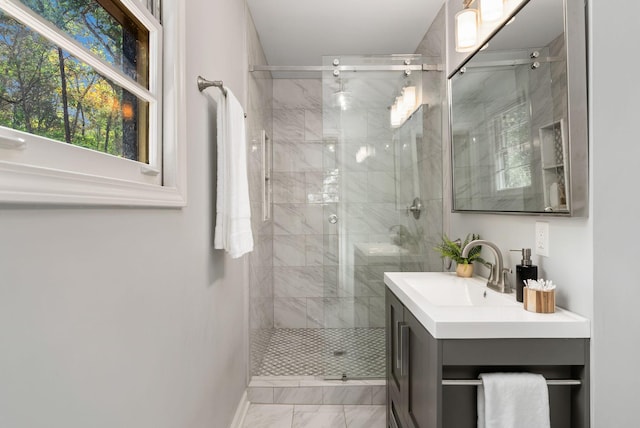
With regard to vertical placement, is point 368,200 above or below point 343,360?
above

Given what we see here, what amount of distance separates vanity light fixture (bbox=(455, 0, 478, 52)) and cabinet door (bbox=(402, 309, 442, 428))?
141 centimetres

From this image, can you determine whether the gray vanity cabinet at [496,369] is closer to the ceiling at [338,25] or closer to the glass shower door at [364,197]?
Result: the glass shower door at [364,197]

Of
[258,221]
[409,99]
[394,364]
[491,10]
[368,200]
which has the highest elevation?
[491,10]

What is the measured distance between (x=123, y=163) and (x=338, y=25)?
229 centimetres

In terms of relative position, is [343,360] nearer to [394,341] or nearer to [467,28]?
[394,341]

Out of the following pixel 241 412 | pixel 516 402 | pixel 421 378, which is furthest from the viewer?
pixel 241 412

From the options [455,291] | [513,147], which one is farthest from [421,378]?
[513,147]

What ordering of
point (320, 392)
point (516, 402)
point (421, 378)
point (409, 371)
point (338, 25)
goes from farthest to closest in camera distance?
point (338, 25)
point (320, 392)
point (409, 371)
point (421, 378)
point (516, 402)

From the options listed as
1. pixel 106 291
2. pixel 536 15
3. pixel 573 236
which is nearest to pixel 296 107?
pixel 536 15

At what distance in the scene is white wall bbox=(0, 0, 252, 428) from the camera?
22.8 inches

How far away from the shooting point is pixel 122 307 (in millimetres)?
864

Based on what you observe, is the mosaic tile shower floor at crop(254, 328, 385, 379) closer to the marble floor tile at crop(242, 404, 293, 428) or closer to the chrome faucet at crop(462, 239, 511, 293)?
the marble floor tile at crop(242, 404, 293, 428)

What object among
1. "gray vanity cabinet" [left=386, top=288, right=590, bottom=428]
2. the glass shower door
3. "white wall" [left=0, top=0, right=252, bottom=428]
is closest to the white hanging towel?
"white wall" [left=0, top=0, right=252, bottom=428]

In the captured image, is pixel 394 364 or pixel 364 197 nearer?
pixel 394 364
